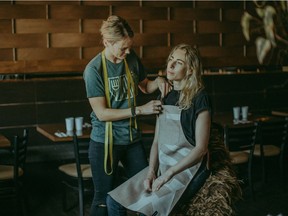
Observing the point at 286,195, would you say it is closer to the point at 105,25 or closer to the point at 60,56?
the point at 105,25

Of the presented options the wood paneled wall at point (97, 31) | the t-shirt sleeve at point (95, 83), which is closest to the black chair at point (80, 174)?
the t-shirt sleeve at point (95, 83)

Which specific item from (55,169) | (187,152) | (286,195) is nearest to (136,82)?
(187,152)

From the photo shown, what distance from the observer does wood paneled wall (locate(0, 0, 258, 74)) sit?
6363 mm

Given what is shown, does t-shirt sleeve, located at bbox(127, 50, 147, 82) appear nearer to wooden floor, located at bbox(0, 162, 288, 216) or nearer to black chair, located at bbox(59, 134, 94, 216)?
black chair, located at bbox(59, 134, 94, 216)

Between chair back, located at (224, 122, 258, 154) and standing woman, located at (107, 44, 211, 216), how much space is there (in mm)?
1829

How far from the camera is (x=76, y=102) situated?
5910mm

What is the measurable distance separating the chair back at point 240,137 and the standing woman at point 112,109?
1.59m

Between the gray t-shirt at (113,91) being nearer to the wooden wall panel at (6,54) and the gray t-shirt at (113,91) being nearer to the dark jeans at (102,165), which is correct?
the dark jeans at (102,165)

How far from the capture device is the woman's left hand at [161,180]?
2471 millimetres

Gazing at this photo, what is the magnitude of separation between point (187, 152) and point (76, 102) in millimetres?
3511

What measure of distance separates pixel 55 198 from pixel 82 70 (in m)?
2.25

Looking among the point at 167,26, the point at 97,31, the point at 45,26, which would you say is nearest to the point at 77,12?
the point at 97,31

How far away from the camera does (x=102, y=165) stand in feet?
9.51

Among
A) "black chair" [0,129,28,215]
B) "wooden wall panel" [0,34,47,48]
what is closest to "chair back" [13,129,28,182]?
"black chair" [0,129,28,215]
